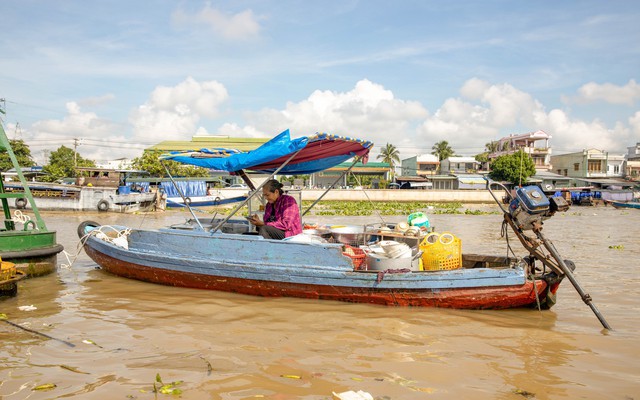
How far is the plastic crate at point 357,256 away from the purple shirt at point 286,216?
91 cm

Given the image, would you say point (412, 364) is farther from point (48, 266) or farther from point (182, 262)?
point (48, 266)

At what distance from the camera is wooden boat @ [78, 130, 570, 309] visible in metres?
5.62

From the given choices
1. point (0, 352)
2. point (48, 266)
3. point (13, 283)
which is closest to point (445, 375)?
point (0, 352)

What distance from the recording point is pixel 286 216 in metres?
6.86

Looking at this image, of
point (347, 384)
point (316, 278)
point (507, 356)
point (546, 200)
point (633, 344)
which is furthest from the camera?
point (316, 278)

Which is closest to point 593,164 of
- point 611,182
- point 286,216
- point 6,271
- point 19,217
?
point 611,182

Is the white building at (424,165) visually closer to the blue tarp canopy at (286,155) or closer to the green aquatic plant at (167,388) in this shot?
the blue tarp canopy at (286,155)

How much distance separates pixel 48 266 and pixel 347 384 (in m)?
6.08

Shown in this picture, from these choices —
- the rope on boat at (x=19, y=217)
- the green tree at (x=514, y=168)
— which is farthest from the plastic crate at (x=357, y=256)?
the green tree at (x=514, y=168)

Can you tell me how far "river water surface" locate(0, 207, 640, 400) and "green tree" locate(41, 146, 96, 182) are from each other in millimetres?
34774

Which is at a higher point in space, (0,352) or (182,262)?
(182,262)

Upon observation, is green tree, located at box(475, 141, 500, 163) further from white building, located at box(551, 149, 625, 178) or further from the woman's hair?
the woman's hair

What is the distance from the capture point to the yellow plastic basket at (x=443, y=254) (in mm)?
6086

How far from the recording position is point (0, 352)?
4.26 metres
